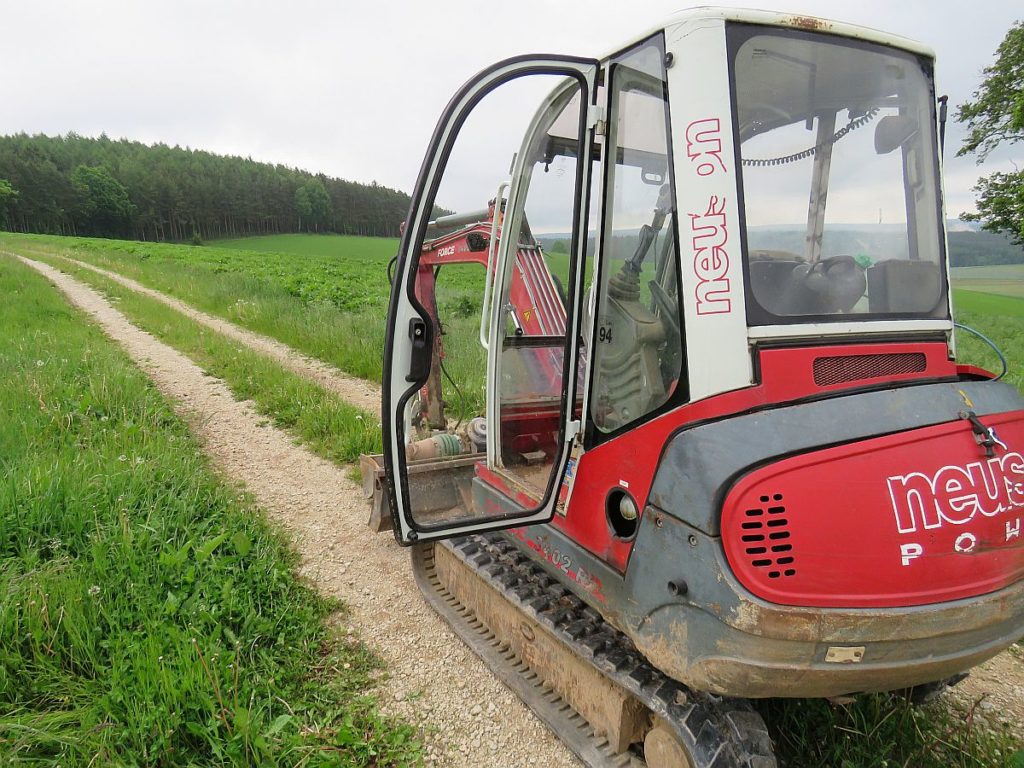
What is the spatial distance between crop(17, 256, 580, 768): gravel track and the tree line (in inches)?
1845

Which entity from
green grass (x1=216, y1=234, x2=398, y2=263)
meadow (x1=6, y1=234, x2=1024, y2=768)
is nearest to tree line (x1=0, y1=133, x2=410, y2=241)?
green grass (x1=216, y1=234, x2=398, y2=263)

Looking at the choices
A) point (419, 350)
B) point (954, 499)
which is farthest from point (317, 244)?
point (954, 499)

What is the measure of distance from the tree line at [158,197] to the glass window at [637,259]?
50.5m

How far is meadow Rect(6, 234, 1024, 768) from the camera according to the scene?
8.14ft

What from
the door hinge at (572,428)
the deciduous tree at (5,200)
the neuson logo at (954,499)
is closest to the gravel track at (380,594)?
the door hinge at (572,428)

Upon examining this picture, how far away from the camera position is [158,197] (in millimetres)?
60625

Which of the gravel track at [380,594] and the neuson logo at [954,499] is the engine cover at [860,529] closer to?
the neuson logo at [954,499]

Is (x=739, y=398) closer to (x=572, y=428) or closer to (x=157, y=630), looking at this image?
(x=572, y=428)

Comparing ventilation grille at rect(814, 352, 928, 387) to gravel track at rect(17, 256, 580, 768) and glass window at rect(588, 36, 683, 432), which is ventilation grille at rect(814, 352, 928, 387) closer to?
glass window at rect(588, 36, 683, 432)

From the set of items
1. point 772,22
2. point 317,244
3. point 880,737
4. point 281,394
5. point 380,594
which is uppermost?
point 317,244

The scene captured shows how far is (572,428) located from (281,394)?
5283mm

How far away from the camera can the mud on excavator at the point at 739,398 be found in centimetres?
170

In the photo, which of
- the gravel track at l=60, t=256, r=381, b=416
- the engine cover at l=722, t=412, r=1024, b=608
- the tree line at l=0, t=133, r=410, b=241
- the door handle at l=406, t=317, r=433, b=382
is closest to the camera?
the engine cover at l=722, t=412, r=1024, b=608

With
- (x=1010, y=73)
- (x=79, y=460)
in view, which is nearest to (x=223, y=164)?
(x=1010, y=73)
